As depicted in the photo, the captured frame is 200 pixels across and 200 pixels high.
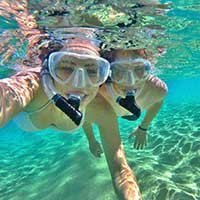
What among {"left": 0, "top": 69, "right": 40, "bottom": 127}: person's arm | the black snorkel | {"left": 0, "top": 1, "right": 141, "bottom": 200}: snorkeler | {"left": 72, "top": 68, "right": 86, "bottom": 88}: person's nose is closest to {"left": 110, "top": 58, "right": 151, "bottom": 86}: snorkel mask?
the black snorkel

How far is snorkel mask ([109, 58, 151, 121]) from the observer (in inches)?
232

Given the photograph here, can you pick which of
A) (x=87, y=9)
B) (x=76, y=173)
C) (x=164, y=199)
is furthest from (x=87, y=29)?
(x=164, y=199)

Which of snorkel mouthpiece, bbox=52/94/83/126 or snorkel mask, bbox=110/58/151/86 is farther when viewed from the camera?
snorkel mask, bbox=110/58/151/86

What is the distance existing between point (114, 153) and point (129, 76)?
153 centimetres

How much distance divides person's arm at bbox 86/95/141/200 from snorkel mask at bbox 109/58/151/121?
390 millimetres

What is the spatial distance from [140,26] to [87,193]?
4.93 meters

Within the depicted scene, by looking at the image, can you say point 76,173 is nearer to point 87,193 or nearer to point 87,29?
point 87,193

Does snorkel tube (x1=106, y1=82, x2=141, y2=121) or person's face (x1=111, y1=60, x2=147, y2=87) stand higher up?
person's face (x1=111, y1=60, x2=147, y2=87)

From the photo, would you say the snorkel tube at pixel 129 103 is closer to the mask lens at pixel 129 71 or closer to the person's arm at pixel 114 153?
the mask lens at pixel 129 71

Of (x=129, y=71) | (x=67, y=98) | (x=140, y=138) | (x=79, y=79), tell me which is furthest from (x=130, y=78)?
(x=140, y=138)

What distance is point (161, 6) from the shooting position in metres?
8.09

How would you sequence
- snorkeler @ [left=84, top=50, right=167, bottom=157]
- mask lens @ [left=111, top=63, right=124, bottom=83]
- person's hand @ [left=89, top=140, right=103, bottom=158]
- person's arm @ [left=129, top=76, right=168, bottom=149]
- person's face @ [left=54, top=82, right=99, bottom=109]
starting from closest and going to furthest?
person's face @ [left=54, top=82, right=99, bottom=109] < snorkeler @ [left=84, top=50, right=167, bottom=157] < mask lens @ [left=111, top=63, right=124, bottom=83] < person's arm @ [left=129, top=76, right=168, bottom=149] < person's hand @ [left=89, top=140, right=103, bottom=158]

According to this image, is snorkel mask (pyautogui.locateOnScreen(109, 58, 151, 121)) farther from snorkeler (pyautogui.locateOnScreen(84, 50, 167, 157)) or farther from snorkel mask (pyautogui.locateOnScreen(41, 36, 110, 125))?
snorkel mask (pyautogui.locateOnScreen(41, 36, 110, 125))

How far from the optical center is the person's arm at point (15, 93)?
399 centimetres
